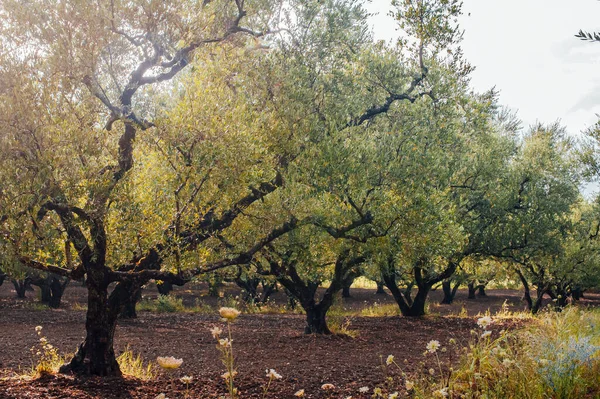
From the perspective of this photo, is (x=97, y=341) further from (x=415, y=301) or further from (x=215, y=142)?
(x=415, y=301)

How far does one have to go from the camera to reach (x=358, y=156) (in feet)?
44.4

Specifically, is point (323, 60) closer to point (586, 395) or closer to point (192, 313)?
point (586, 395)

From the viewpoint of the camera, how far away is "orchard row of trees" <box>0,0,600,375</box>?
29.9 ft

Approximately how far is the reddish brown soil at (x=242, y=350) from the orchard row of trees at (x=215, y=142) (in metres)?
1.63

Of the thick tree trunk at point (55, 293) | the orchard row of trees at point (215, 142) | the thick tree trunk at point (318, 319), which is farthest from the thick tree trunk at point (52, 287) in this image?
the thick tree trunk at point (318, 319)

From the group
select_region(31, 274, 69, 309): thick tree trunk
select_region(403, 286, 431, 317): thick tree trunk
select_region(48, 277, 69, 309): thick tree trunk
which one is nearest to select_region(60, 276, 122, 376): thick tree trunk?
select_region(403, 286, 431, 317): thick tree trunk

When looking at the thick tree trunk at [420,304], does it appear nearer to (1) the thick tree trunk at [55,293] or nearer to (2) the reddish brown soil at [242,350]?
(2) the reddish brown soil at [242,350]

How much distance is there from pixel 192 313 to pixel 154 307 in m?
3.68

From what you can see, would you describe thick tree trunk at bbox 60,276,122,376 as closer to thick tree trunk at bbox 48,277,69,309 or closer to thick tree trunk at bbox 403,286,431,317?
thick tree trunk at bbox 403,286,431,317

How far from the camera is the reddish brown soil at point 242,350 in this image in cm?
959

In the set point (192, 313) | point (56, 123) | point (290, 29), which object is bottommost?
point (192, 313)

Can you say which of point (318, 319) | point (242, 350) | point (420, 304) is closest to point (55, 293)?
point (318, 319)

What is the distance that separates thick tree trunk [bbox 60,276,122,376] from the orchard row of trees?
0.12ft

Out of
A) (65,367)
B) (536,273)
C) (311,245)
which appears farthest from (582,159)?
(65,367)
